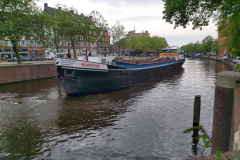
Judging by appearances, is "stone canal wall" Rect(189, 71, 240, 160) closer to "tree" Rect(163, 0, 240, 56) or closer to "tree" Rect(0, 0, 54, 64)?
"tree" Rect(163, 0, 240, 56)

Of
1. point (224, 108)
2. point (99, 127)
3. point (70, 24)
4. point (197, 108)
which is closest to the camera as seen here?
point (224, 108)

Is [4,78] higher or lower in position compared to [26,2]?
lower

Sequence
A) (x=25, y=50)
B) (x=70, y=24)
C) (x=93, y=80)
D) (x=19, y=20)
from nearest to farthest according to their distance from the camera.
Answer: (x=93, y=80) → (x=19, y=20) → (x=70, y=24) → (x=25, y=50)

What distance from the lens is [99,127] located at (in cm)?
1132

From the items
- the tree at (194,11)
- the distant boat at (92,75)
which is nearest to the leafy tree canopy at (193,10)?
the tree at (194,11)

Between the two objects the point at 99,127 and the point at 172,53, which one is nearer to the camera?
the point at 99,127

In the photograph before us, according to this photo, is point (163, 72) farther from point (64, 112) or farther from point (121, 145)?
point (121, 145)

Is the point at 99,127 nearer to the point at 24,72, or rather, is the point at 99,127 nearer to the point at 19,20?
the point at 24,72

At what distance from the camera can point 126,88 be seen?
74.3ft

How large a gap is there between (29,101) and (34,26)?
639 inches

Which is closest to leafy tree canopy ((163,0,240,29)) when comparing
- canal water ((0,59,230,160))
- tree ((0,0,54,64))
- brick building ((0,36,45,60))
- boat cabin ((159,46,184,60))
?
canal water ((0,59,230,160))

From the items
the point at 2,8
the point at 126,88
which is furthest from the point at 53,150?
the point at 2,8

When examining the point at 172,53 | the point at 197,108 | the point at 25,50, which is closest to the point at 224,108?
the point at 197,108

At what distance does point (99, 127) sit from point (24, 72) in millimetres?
20667
